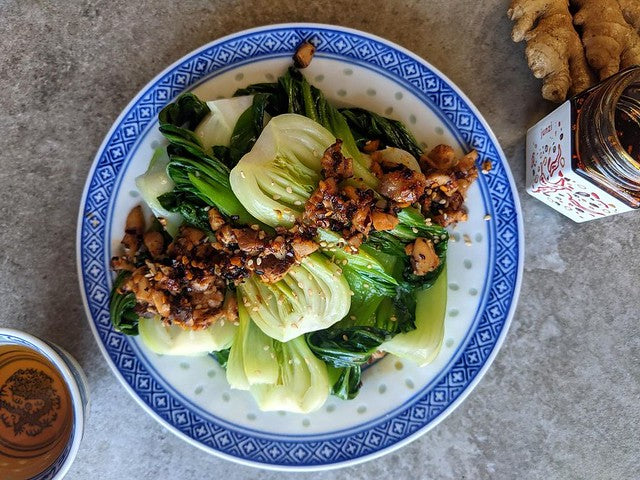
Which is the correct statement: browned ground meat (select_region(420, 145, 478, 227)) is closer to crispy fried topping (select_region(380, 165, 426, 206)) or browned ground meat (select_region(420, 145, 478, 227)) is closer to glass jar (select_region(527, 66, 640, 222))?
crispy fried topping (select_region(380, 165, 426, 206))

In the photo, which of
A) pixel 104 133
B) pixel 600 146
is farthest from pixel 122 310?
pixel 600 146

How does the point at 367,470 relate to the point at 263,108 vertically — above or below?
below

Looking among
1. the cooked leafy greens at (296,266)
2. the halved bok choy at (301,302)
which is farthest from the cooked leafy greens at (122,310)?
the halved bok choy at (301,302)

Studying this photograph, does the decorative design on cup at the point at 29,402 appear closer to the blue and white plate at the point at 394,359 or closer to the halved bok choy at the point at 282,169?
the blue and white plate at the point at 394,359

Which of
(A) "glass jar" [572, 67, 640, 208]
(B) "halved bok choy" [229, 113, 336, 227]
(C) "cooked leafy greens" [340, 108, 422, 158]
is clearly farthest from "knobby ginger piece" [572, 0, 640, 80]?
(B) "halved bok choy" [229, 113, 336, 227]

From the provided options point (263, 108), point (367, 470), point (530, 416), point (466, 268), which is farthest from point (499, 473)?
point (263, 108)

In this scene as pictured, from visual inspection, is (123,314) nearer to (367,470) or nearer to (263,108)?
(263,108)
